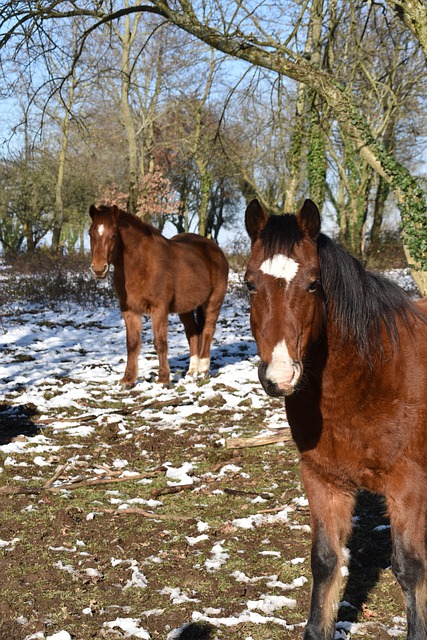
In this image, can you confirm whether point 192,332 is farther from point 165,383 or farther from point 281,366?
point 281,366

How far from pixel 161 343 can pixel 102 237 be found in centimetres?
165

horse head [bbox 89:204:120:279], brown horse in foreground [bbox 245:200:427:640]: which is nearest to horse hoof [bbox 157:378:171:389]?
horse head [bbox 89:204:120:279]

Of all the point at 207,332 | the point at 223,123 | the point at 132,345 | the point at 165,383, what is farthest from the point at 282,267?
the point at 223,123

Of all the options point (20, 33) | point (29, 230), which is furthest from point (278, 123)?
point (29, 230)

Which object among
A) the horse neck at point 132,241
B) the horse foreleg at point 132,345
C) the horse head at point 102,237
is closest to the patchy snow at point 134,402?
the horse foreleg at point 132,345

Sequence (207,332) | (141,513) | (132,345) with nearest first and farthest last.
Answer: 1. (141,513)
2. (132,345)
3. (207,332)

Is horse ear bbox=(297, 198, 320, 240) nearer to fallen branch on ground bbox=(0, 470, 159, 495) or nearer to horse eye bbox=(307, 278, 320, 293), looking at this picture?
horse eye bbox=(307, 278, 320, 293)

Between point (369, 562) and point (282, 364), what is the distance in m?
2.04

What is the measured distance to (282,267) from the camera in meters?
2.48

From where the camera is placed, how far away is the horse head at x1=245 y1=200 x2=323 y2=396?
7.68ft

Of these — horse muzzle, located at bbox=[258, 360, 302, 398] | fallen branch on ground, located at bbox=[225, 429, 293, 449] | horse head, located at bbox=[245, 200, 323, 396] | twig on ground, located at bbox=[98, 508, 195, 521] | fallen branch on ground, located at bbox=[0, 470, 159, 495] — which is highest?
horse head, located at bbox=[245, 200, 323, 396]

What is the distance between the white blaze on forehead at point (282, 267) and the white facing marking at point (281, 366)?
281 millimetres

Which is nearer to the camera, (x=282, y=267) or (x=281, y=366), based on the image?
(x=281, y=366)

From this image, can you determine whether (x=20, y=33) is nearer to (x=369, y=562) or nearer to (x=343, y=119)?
(x=343, y=119)
